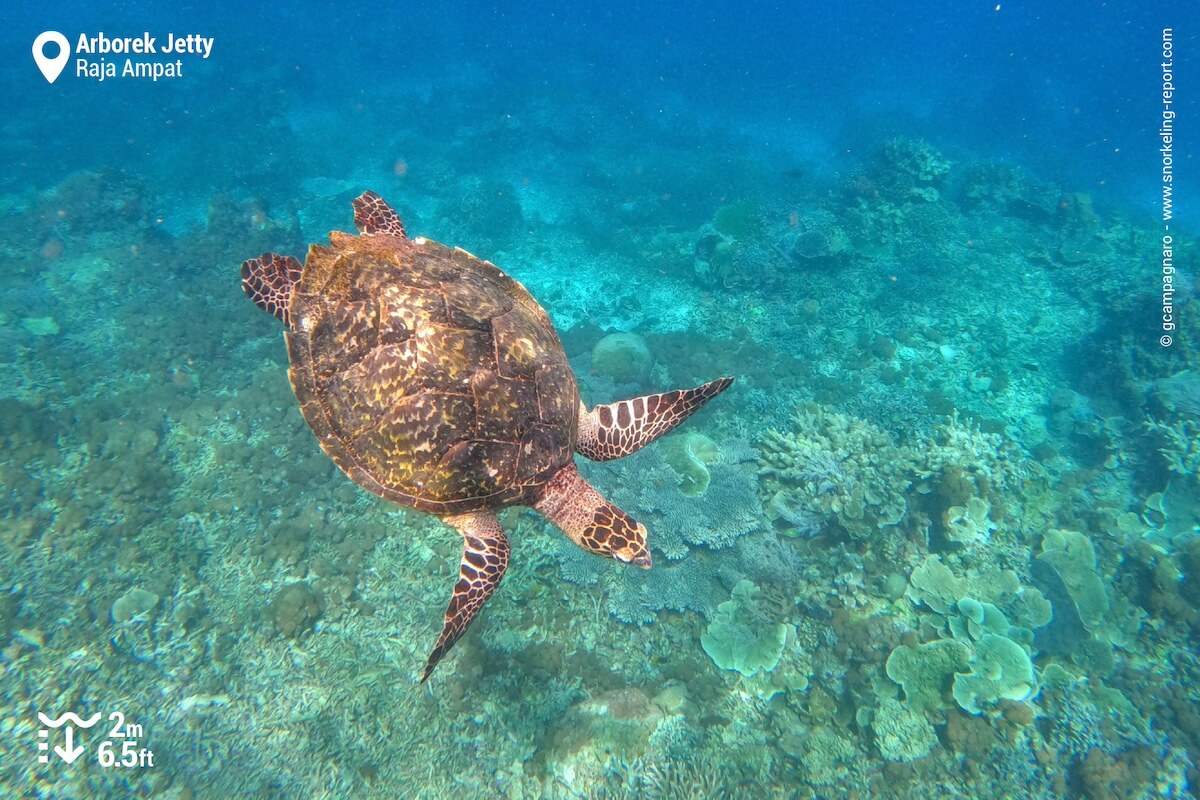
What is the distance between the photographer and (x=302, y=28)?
114 feet

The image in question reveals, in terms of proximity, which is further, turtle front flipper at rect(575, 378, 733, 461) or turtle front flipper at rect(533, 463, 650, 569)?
turtle front flipper at rect(575, 378, 733, 461)

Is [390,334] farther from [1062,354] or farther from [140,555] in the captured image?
[1062,354]

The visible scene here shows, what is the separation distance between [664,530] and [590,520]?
3.01m

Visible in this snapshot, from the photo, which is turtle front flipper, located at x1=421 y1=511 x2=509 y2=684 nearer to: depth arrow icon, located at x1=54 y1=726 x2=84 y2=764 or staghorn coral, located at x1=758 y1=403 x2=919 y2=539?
depth arrow icon, located at x1=54 y1=726 x2=84 y2=764

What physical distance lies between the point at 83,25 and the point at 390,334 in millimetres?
47559

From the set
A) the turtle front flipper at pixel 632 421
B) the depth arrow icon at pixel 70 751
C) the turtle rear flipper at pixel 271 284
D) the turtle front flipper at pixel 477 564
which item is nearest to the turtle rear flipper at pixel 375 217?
the turtle rear flipper at pixel 271 284

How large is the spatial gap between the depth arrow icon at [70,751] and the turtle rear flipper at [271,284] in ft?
15.8

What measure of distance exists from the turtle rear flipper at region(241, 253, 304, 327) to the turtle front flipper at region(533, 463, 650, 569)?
9.93ft

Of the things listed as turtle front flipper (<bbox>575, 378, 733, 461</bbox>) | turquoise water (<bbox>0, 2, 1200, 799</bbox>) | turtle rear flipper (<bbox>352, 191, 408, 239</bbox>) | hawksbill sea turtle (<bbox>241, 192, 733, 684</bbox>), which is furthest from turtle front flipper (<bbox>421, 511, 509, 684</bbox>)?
turtle rear flipper (<bbox>352, 191, 408, 239</bbox>)

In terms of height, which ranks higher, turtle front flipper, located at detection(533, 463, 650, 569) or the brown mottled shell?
the brown mottled shell

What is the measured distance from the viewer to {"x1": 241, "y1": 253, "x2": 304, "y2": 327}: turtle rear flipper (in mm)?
4496

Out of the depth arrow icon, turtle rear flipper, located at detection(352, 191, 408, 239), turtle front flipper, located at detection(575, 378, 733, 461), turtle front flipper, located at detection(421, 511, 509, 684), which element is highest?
turtle rear flipper, located at detection(352, 191, 408, 239)

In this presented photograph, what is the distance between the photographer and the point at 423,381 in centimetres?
344

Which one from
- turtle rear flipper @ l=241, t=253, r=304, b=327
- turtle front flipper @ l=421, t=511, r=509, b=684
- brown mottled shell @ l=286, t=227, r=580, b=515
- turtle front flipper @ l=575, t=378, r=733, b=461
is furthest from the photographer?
turtle rear flipper @ l=241, t=253, r=304, b=327
